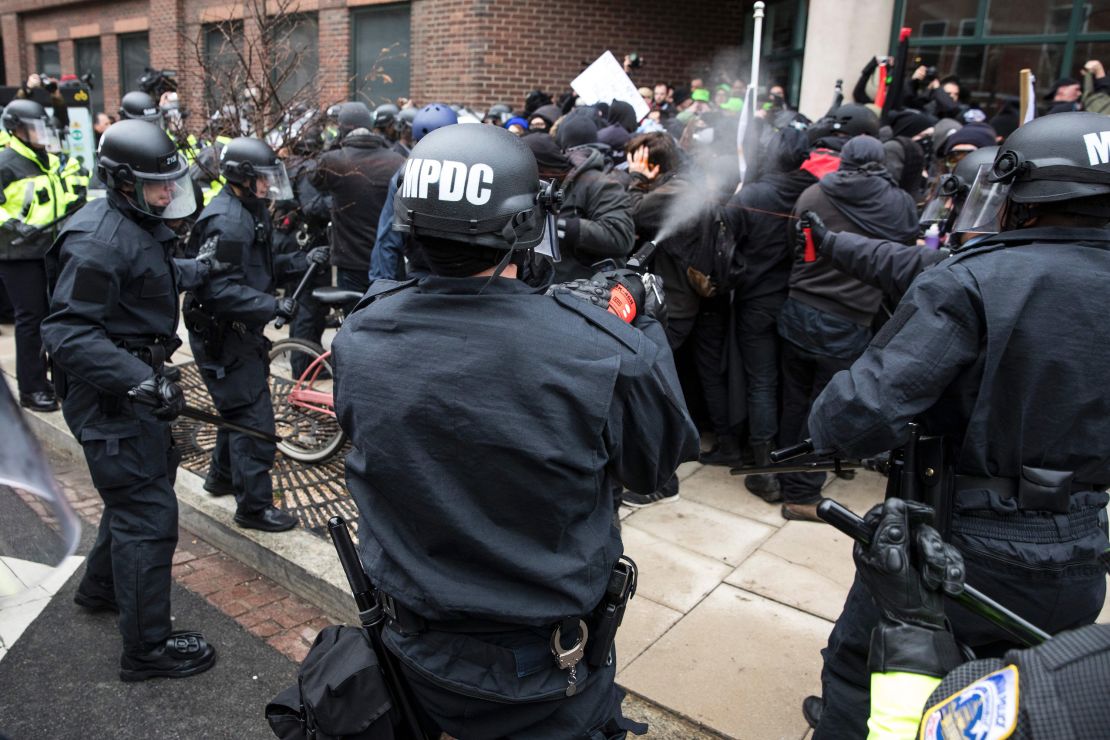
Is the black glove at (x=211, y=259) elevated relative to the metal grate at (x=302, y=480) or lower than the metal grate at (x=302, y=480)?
elevated

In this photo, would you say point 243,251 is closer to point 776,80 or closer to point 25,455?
point 25,455

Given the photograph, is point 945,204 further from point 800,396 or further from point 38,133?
point 38,133

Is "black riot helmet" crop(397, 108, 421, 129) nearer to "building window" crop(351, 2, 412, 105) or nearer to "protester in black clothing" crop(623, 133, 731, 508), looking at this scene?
"building window" crop(351, 2, 412, 105)

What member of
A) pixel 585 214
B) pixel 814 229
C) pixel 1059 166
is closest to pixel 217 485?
pixel 585 214

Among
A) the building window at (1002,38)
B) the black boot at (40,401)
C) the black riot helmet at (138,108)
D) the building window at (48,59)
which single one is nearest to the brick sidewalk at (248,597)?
the black boot at (40,401)

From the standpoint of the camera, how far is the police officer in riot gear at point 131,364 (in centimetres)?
329

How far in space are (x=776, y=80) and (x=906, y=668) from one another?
39.4 ft

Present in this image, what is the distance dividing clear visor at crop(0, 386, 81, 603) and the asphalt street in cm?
210

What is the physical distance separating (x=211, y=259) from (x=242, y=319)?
334 mm

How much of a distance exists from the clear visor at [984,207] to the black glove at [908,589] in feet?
4.24

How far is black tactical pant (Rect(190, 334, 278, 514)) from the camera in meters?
4.51

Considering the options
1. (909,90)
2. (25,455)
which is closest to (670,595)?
(25,455)

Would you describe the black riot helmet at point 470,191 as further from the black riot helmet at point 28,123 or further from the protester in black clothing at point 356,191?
the black riot helmet at point 28,123

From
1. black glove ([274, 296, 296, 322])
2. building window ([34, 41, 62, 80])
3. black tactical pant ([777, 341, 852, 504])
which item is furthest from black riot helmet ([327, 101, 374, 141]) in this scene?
building window ([34, 41, 62, 80])
